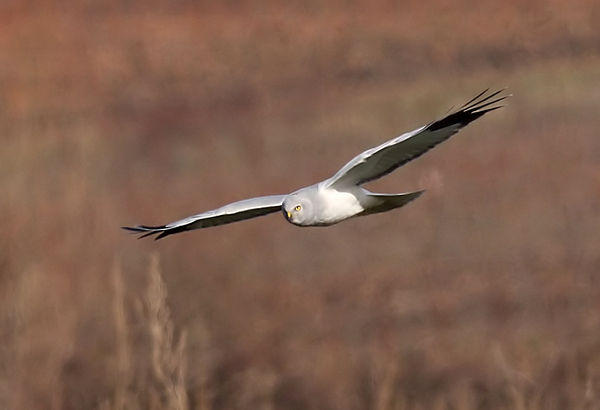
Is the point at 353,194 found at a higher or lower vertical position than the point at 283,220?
lower

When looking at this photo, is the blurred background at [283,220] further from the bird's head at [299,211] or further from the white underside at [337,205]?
the bird's head at [299,211]

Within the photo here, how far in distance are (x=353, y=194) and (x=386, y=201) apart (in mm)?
131

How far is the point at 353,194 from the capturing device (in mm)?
4426

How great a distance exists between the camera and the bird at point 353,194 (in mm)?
4297

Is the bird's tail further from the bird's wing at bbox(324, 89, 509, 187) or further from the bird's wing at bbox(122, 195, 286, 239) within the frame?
the bird's wing at bbox(122, 195, 286, 239)

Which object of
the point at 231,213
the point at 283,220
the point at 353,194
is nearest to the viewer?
the point at 353,194

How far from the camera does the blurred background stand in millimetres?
7840

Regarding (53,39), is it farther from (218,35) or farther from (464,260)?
(464,260)

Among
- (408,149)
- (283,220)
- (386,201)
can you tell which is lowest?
(386,201)

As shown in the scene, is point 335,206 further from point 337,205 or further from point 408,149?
point 408,149

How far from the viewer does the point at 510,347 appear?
27.5ft

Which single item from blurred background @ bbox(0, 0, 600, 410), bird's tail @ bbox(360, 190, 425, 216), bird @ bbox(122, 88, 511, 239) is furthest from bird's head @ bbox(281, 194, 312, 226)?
blurred background @ bbox(0, 0, 600, 410)

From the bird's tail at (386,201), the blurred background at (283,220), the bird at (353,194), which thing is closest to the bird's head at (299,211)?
the bird at (353,194)

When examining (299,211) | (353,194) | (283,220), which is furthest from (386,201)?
(283,220)
